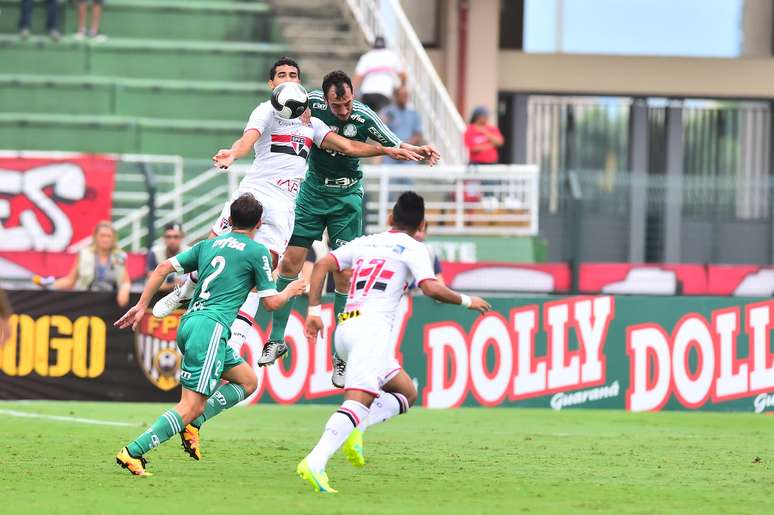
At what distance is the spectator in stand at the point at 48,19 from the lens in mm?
24489

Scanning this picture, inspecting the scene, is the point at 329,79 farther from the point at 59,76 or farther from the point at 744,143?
the point at 744,143

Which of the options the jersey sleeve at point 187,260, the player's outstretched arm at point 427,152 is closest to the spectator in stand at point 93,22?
the player's outstretched arm at point 427,152

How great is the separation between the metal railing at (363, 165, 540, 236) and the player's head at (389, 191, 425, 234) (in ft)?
31.0

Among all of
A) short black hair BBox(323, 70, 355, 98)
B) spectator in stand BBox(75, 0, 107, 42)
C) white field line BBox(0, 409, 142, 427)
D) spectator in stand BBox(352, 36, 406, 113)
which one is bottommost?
white field line BBox(0, 409, 142, 427)

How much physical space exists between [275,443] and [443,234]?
8.04 metres

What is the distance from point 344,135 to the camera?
12.7 metres

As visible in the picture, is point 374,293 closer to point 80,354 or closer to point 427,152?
point 427,152

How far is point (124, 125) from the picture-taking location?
2330 centimetres

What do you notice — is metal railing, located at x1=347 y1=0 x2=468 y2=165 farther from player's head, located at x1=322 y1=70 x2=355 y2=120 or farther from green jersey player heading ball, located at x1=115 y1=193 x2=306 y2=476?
green jersey player heading ball, located at x1=115 y1=193 x2=306 y2=476

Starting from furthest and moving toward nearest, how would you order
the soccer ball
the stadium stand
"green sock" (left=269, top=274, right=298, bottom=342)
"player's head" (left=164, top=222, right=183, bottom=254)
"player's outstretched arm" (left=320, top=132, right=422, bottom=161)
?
the stadium stand < "player's head" (left=164, top=222, right=183, bottom=254) < "green sock" (left=269, top=274, right=298, bottom=342) < the soccer ball < "player's outstretched arm" (left=320, top=132, right=422, bottom=161)

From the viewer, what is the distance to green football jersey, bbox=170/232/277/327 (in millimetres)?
10469

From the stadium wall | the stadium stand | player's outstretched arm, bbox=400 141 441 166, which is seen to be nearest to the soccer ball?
player's outstretched arm, bbox=400 141 441 166

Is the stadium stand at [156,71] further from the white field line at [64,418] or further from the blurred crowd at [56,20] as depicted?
the white field line at [64,418]

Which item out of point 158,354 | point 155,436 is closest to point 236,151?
point 155,436
